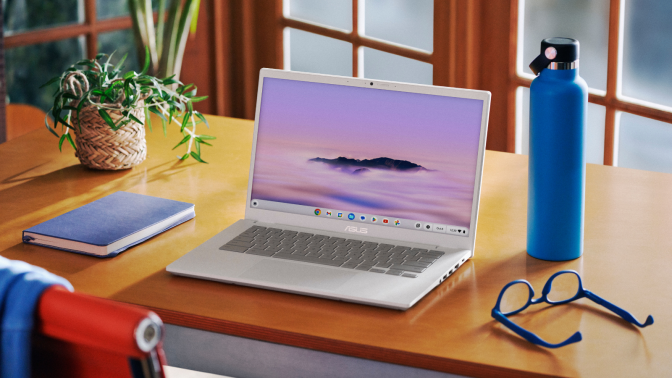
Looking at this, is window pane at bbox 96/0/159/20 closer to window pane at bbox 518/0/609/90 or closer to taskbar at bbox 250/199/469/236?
window pane at bbox 518/0/609/90

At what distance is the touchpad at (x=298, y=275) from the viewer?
1078 mm

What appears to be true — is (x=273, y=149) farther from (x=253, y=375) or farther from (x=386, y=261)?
(x=253, y=375)

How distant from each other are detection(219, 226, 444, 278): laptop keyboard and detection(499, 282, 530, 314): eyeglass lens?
5.1 inches

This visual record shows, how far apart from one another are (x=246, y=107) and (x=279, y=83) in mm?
1994

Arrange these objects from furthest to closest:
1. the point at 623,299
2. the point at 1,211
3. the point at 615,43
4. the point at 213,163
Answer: the point at 615,43, the point at 213,163, the point at 1,211, the point at 623,299

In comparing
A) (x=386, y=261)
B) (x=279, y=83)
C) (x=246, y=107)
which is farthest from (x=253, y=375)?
(x=246, y=107)

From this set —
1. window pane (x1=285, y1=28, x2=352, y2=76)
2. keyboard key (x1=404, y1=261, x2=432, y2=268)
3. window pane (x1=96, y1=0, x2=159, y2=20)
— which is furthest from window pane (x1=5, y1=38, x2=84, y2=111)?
keyboard key (x1=404, y1=261, x2=432, y2=268)

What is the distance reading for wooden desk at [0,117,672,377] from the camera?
92 cm

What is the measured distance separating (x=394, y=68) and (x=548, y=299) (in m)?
1.94

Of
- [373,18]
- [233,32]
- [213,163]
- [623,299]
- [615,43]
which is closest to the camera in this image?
[623,299]

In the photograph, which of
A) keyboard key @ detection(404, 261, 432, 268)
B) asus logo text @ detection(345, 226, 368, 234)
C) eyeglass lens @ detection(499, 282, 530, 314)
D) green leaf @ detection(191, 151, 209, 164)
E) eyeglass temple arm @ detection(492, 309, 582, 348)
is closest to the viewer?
eyeglass temple arm @ detection(492, 309, 582, 348)

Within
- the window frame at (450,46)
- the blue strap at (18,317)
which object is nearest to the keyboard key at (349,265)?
the blue strap at (18,317)

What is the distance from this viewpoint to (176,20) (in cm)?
251

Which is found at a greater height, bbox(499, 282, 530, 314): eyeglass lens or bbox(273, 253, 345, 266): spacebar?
bbox(273, 253, 345, 266): spacebar
